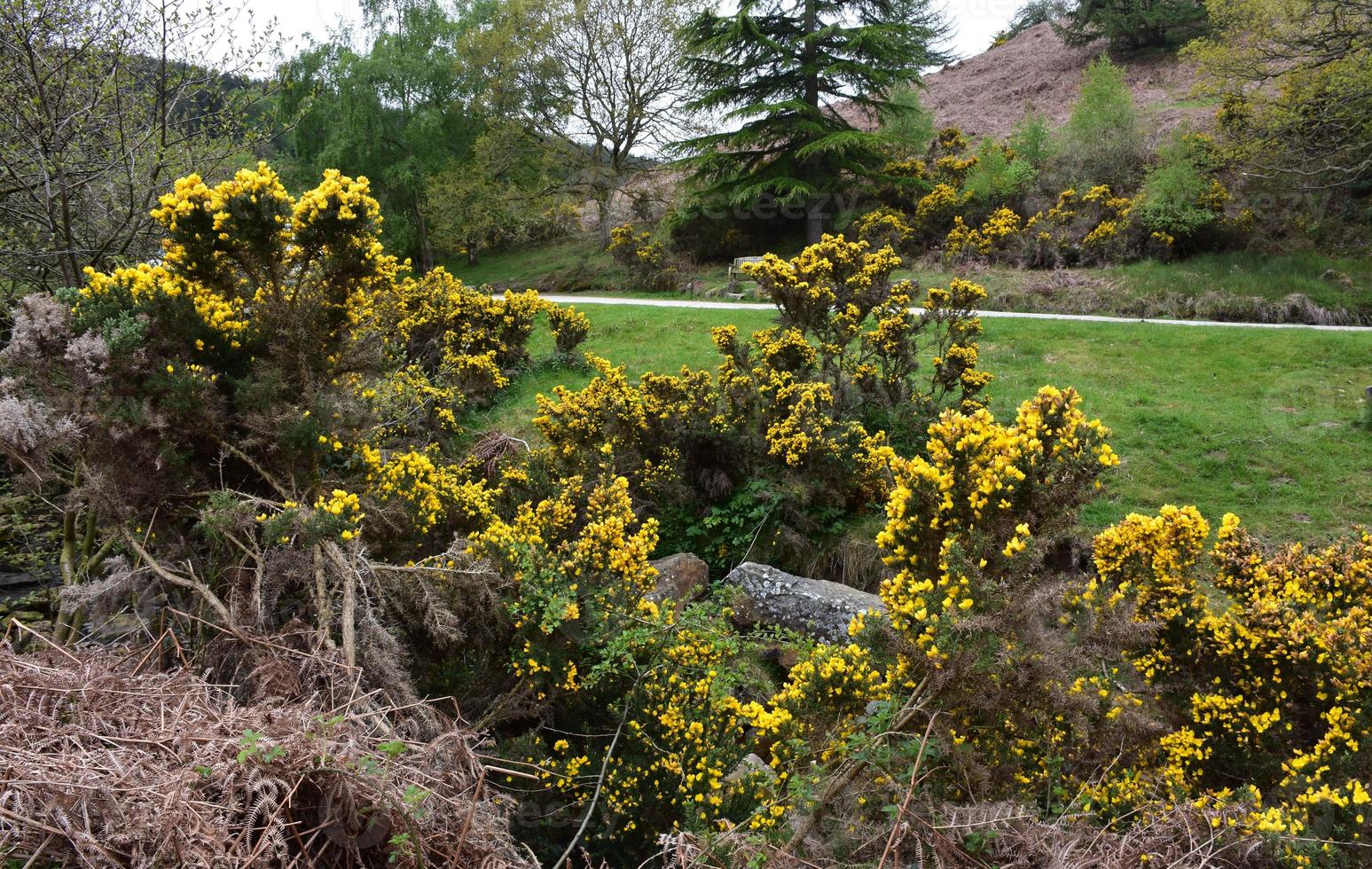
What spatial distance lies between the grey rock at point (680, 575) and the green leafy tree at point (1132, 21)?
88.5 feet

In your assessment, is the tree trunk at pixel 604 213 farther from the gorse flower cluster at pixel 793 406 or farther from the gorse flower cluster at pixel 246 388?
the gorse flower cluster at pixel 246 388

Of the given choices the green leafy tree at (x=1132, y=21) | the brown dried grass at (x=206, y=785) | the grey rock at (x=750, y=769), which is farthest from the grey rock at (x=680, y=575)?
the green leafy tree at (x=1132, y=21)

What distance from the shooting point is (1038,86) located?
2709 cm

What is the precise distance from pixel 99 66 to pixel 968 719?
7973mm

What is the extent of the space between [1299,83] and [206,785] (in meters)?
17.3

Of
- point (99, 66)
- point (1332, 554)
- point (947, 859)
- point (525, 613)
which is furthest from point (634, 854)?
point (99, 66)

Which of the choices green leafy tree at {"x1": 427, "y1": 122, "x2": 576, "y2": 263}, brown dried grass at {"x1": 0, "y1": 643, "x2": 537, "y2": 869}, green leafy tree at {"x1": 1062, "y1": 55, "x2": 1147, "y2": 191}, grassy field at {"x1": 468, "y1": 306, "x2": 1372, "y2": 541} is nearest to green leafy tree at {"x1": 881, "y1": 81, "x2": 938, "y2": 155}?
green leafy tree at {"x1": 1062, "y1": 55, "x2": 1147, "y2": 191}

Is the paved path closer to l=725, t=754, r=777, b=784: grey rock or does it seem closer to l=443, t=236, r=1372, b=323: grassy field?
l=443, t=236, r=1372, b=323: grassy field

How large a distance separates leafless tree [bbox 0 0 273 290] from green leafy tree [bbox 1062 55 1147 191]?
699 inches

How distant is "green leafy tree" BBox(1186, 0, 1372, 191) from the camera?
11.4m

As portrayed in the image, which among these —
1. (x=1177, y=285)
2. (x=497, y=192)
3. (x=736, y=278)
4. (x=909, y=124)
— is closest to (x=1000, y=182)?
(x=909, y=124)

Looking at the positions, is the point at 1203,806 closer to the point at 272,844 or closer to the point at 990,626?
the point at 990,626

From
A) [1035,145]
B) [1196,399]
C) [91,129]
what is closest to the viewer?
[91,129]

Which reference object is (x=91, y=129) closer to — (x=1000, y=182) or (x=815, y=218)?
(x=815, y=218)
